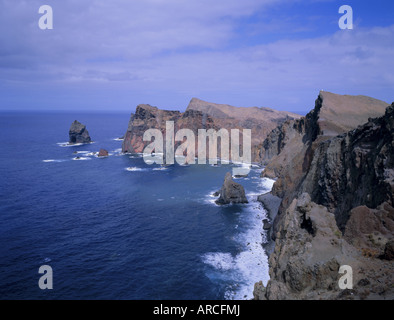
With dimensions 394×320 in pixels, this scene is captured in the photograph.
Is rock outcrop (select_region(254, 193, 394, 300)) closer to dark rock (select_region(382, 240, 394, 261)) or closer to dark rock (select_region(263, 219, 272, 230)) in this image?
dark rock (select_region(382, 240, 394, 261))

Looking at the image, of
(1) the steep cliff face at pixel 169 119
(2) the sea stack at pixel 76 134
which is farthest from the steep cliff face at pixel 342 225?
(2) the sea stack at pixel 76 134

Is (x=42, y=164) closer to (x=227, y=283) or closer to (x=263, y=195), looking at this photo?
(x=263, y=195)

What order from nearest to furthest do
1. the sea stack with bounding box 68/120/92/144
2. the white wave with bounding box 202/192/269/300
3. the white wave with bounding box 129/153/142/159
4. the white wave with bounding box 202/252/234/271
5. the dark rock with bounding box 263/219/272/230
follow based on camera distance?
the white wave with bounding box 202/192/269/300, the white wave with bounding box 202/252/234/271, the dark rock with bounding box 263/219/272/230, the white wave with bounding box 129/153/142/159, the sea stack with bounding box 68/120/92/144

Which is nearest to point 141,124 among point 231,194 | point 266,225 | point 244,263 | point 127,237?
point 231,194

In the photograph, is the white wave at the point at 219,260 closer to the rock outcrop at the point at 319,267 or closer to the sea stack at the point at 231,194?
the rock outcrop at the point at 319,267

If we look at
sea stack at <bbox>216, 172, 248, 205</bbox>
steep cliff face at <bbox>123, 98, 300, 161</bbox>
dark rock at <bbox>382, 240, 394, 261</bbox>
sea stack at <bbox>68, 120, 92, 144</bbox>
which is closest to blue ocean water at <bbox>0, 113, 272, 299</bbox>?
sea stack at <bbox>216, 172, 248, 205</bbox>
